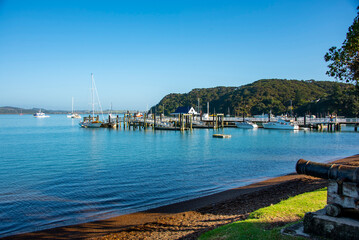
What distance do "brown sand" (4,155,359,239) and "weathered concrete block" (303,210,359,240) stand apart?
9.48ft

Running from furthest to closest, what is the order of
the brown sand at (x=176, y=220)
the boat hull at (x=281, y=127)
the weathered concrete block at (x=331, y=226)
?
the boat hull at (x=281, y=127) → the brown sand at (x=176, y=220) → the weathered concrete block at (x=331, y=226)

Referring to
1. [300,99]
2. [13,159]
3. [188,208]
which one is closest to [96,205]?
[188,208]

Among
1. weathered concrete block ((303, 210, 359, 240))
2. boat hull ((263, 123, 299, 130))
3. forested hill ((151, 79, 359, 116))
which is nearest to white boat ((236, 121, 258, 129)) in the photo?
boat hull ((263, 123, 299, 130))

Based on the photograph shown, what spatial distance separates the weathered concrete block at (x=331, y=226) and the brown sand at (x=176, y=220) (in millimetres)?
2891

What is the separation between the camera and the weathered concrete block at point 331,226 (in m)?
5.24

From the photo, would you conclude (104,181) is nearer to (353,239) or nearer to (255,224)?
(255,224)

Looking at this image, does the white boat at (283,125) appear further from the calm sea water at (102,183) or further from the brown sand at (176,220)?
the brown sand at (176,220)

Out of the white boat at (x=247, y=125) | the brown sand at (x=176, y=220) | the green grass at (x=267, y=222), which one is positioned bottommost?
the brown sand at (x=176, y=220)

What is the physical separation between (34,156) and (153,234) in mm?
23619

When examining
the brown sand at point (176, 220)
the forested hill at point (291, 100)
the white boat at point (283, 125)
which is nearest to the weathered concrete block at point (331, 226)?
the brown sand at point (176, 220)

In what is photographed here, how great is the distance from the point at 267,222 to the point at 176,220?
365cm

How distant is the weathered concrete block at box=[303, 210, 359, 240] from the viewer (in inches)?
206

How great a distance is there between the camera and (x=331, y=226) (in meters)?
5.46

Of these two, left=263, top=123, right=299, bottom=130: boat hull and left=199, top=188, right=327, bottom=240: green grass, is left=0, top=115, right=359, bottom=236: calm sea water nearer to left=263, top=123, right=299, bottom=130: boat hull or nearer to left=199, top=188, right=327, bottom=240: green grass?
left=199, top=188, right=327, bottom=240: green grass
